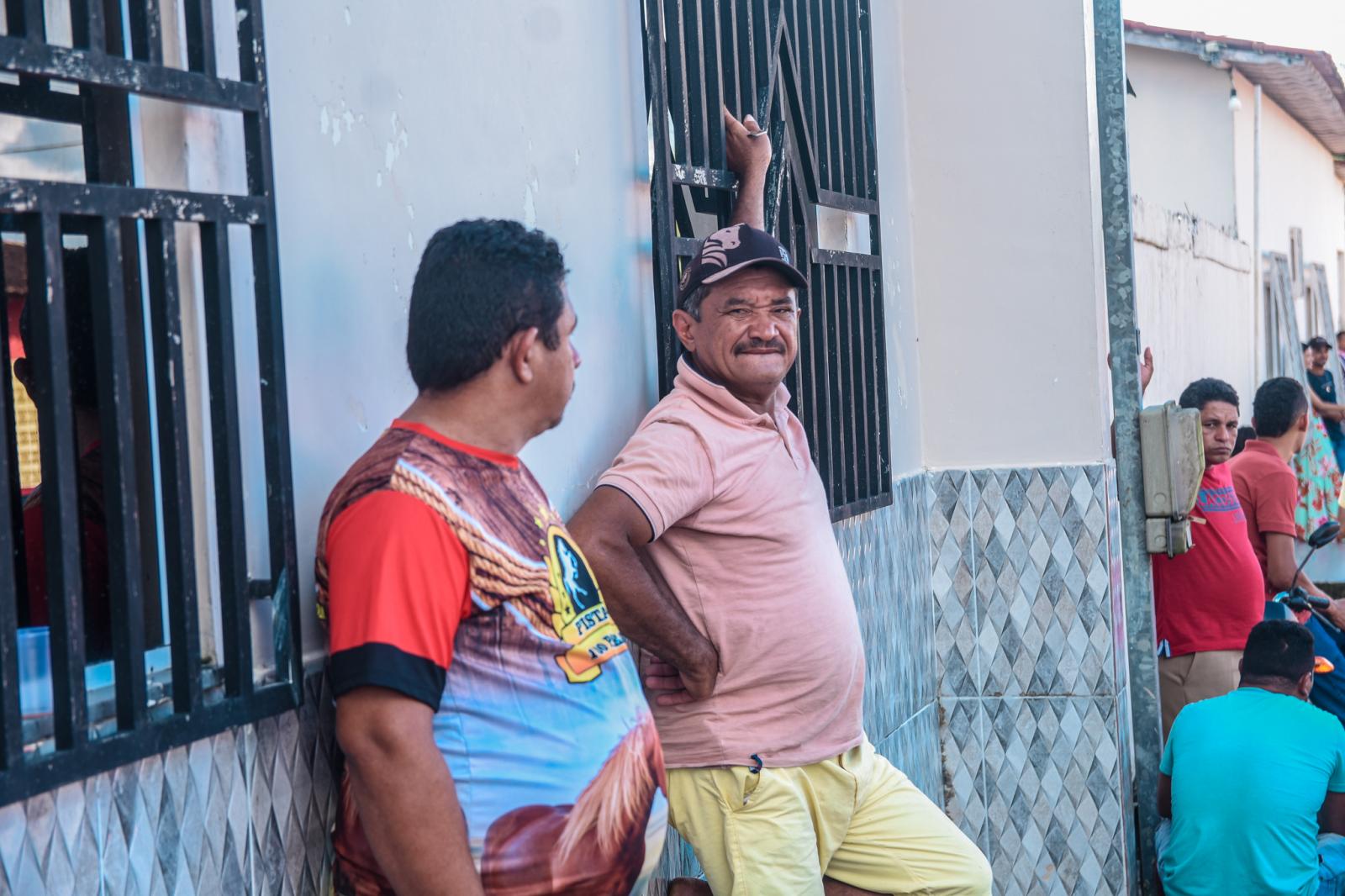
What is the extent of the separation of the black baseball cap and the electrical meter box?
2581mm

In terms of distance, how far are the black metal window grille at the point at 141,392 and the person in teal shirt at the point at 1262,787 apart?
3.26m

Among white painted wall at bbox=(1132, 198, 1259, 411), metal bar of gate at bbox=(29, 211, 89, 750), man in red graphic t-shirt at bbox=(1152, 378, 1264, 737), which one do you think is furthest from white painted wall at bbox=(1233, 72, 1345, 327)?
metal bar of gate at bbox=(29, 211, 89, 750)

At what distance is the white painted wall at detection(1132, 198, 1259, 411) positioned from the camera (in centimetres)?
1112

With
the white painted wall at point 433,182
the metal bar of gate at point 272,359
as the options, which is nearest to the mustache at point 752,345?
the white painted wall at point 433,182

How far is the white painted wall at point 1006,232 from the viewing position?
537 centimetres

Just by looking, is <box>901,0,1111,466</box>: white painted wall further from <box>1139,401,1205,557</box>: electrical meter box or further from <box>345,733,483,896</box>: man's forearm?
<box>345,733,483,896</box>: man's forearm

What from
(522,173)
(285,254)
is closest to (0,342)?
(285,254)

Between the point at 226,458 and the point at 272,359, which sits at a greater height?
the point at 272,359

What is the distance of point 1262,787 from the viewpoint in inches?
177

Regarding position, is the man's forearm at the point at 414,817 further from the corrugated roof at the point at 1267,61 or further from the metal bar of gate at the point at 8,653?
the corrugated roof at the point at 1267,61

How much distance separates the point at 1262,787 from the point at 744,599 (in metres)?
2.26

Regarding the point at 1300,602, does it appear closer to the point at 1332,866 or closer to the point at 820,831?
the point at 1332,866

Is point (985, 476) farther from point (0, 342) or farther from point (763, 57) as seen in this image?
point (0, 342)

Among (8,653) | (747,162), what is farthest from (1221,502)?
(8,653)
